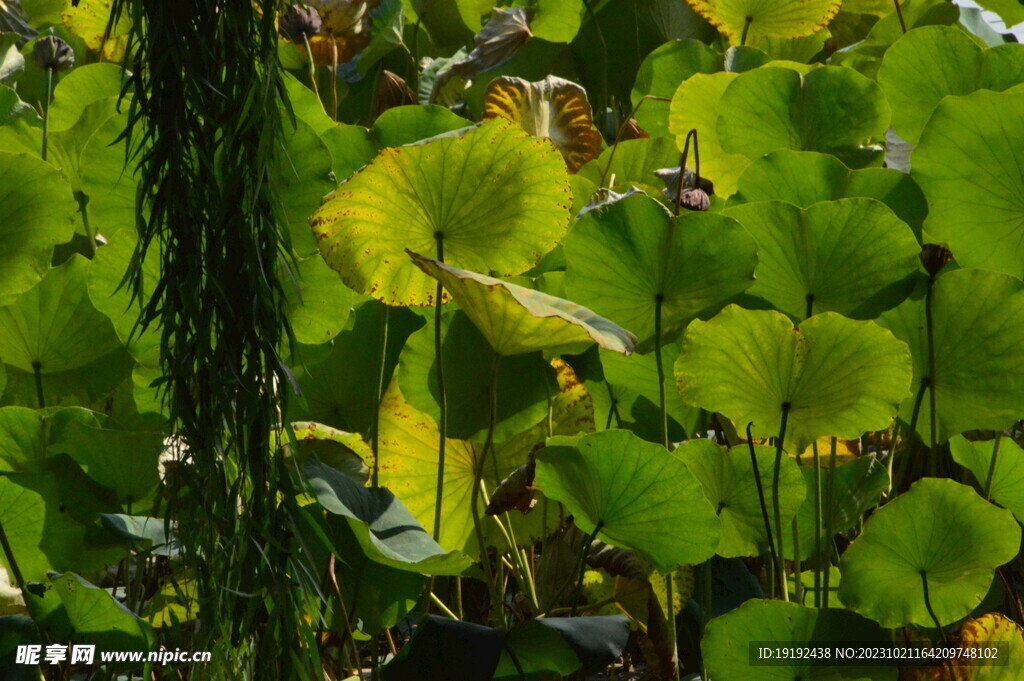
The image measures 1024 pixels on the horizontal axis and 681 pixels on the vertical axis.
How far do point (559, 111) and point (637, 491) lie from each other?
0.51 m

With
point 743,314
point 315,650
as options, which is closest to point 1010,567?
point 743,314

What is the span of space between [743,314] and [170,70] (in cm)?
35

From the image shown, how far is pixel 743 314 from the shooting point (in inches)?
22.5

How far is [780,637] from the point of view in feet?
1.90

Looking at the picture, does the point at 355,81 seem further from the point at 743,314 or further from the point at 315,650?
the point at 315,650

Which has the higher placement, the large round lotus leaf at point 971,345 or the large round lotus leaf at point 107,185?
the large round lotus leaf at point 107,185

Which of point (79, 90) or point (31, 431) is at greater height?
point (79, 90)

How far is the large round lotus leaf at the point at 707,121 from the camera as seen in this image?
862 millimetres

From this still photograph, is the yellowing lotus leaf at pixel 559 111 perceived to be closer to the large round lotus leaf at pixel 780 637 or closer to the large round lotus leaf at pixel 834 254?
the large round lotus leaf at pixel 834 254

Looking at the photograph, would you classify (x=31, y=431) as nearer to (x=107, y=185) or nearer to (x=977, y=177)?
(x=107, y=185)

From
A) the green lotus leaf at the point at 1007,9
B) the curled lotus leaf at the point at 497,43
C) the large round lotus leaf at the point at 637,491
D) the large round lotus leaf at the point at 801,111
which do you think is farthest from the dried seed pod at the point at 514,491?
the green lotus leaf at the point at 1007,9

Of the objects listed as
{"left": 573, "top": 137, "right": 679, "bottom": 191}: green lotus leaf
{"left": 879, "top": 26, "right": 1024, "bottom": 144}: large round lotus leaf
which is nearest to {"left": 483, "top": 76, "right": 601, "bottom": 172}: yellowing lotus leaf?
{"left": 573, "top": 137, "right": 679, "bottom": 191}: green lotus leaf

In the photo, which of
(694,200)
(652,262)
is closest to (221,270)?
(652,262)

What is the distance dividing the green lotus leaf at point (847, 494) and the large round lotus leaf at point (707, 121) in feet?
1.03
